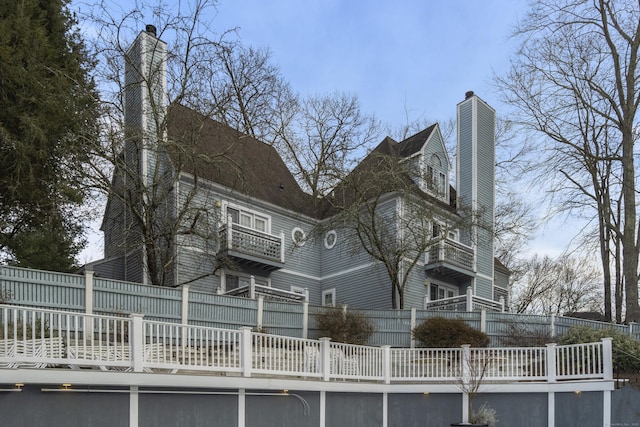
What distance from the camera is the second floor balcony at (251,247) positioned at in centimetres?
2056

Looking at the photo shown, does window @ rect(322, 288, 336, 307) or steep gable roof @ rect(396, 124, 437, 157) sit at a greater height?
steep gable roof @ rect(396, 124, 437, 157)

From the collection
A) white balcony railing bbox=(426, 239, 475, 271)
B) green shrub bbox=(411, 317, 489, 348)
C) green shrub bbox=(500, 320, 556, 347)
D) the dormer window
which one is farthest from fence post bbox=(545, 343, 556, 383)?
the dormer window

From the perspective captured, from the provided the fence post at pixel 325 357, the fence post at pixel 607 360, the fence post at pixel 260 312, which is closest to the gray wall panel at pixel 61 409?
the fence post at pixel 325 357

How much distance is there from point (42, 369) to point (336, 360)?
250 inches

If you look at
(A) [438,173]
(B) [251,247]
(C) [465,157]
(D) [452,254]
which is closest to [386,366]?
(B) [251,247]

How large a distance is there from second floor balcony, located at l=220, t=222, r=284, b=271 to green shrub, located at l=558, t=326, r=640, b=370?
10483mm

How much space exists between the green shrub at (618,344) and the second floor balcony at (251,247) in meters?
10.5

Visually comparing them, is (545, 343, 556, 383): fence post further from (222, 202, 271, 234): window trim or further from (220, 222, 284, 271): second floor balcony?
(222, 202, 271, 234): window trim

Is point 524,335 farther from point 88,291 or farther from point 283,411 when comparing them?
point 88,291

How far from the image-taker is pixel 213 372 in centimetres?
1082

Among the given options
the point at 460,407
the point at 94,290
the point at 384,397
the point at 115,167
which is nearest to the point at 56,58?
the point at 115,167

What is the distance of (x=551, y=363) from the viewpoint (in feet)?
43.0

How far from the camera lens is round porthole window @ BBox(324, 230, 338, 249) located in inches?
1003

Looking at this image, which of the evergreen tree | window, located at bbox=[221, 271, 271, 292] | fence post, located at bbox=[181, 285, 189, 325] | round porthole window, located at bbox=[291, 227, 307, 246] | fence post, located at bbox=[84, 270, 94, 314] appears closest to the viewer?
fence post, located at bbox=[84, 270, 94, 314]
